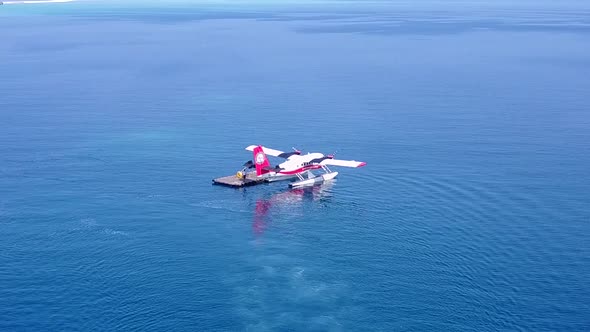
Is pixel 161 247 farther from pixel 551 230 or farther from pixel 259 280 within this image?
pixel 551 230

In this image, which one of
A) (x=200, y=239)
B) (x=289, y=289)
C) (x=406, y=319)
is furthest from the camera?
(x=200, y=239)

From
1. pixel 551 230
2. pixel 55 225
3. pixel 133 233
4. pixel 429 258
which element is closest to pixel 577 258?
pixel 551 230

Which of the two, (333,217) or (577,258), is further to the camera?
(333,217)

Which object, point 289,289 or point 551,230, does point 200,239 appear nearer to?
point 289,289

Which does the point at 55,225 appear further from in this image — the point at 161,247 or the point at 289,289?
the point at 289,289

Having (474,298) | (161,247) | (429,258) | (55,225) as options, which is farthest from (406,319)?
(55,225)

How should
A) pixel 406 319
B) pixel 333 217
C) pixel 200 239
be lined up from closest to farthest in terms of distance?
1. pixel 406 319
2. pixel 200 239
3. pixel 333 217

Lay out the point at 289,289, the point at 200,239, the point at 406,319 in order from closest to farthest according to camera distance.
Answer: the point at 406,319 < the point at 289,289 < the point at 200,239

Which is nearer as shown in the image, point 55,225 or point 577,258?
point 577,258

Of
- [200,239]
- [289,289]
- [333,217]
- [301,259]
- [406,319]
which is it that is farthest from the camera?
[333,217]
